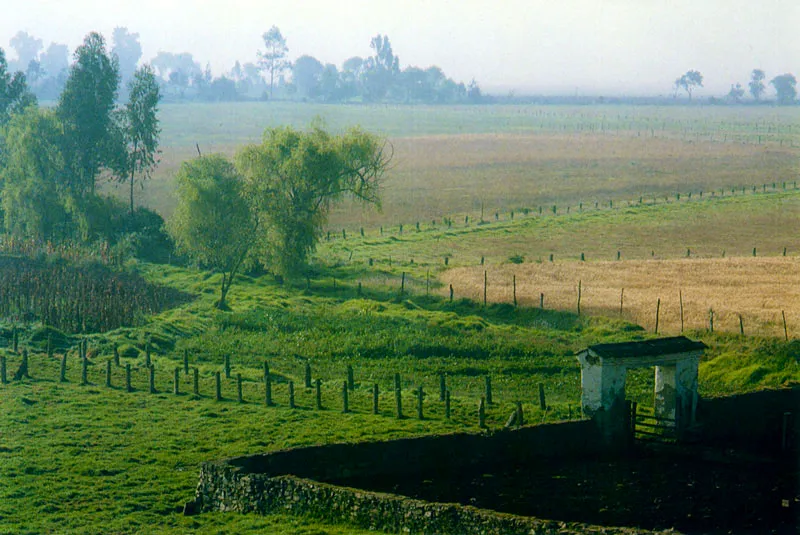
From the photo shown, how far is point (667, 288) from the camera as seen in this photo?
65.2 m

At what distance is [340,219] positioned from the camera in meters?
101

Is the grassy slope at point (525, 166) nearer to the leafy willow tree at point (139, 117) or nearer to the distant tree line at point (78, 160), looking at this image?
the leafy willow tree at point (139, 117)

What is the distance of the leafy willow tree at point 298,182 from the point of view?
68562 millimetres

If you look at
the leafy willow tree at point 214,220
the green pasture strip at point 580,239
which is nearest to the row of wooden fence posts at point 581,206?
the green pasture strip at point 580,239

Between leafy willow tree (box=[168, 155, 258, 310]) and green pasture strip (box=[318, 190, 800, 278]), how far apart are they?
785cm

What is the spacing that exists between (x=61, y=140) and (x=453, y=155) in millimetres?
84172

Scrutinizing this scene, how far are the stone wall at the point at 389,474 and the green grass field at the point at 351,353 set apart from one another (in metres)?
0.75

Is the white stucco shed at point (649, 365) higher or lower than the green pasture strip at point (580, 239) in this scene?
higher

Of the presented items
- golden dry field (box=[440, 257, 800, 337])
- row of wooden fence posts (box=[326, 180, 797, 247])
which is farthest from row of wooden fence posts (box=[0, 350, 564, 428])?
row of wooden fence posts (box=[326, 180, 797, 247])

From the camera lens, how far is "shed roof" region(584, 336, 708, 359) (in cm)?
3400

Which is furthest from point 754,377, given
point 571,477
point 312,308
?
point 312,308

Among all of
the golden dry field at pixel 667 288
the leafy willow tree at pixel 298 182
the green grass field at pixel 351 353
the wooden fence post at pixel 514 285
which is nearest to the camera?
the green grass field at pixel 351 353

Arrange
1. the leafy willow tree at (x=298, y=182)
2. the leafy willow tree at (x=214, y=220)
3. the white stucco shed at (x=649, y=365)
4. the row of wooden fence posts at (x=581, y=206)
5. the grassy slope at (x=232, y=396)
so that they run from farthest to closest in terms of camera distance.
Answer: the row of wooden fence posts at (x=581, y=206)
the leafy willow tree at (x=298, y=182)
the leafy willow tree at (x=214, y=220)
the white stucco shed at (x=649, y=365)
the grassy slope at (x=232, y=396)

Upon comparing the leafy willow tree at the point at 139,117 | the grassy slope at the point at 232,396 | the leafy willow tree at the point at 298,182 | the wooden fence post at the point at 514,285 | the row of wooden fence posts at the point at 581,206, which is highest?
the leafy willow tree at the point at 139,117
